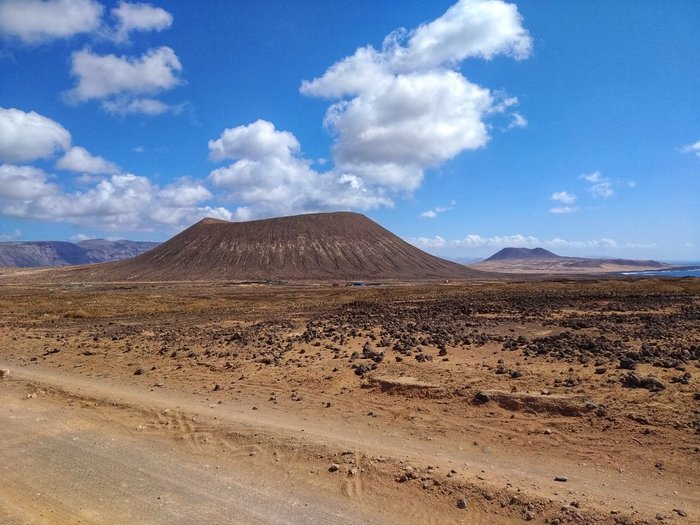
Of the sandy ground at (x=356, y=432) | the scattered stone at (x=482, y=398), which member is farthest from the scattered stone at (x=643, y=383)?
the scattered stone at (x=482, y=398)

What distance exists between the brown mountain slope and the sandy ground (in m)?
101

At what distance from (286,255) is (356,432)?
12885 centimetres

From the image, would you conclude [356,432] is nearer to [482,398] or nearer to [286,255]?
[482,398]

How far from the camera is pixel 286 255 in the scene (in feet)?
445

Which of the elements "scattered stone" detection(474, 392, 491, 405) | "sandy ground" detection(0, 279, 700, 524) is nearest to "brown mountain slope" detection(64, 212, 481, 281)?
"sandy ground" detection(0, 279, 700, 524)

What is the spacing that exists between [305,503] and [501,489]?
8.85 feet

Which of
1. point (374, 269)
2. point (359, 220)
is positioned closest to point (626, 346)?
point (374, 269)

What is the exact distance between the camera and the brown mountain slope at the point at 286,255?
123 m

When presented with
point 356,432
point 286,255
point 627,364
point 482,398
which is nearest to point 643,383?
point 627,364

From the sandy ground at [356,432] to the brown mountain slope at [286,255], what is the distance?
10053 centimetres

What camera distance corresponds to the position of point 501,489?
611cm

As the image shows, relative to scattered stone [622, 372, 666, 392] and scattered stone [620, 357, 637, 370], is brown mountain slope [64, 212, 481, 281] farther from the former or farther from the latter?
scattered stone [622, 372, 666, 392]

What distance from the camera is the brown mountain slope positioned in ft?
405

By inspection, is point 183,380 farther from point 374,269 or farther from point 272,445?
point 374,269
